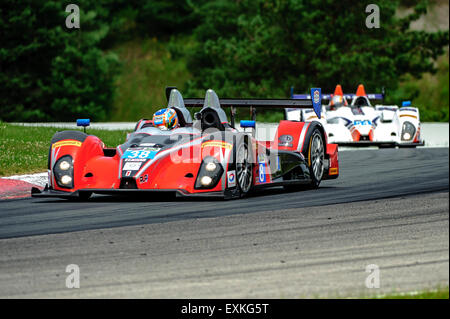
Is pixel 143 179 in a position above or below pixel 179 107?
below

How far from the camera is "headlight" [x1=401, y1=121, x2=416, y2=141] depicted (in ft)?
81.6

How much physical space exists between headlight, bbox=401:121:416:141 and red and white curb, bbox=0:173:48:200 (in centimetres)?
1209

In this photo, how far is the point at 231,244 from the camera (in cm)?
888

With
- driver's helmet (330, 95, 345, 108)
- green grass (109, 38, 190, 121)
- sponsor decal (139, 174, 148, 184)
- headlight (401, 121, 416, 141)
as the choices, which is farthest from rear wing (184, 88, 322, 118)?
green grass (109, 38, 190, 121)

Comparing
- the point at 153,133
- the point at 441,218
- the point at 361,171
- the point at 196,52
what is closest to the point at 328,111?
the point at 361,171

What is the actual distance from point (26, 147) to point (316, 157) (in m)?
7.31

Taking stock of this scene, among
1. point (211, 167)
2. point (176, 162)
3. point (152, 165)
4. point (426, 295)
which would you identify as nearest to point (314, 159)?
point (211, 167)

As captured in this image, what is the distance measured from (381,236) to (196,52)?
41100 mm

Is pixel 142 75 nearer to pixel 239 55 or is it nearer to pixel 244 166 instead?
pixel 239 55

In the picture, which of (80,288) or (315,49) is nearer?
(80,288)

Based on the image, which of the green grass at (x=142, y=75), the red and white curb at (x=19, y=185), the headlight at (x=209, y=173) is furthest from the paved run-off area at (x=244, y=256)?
the green grass at (x=142, y=75)

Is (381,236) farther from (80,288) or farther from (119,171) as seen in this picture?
(119,171)
